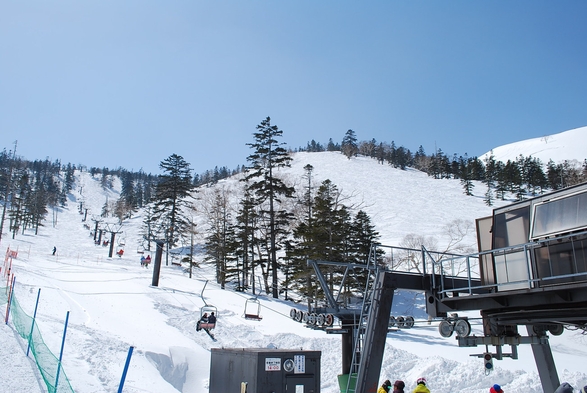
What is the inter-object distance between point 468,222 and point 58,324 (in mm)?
71096

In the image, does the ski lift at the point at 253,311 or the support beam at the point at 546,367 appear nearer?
the support beam at the point at 546,367

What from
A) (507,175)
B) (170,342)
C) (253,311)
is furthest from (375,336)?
(507,175)

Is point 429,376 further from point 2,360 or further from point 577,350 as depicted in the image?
point 577,350

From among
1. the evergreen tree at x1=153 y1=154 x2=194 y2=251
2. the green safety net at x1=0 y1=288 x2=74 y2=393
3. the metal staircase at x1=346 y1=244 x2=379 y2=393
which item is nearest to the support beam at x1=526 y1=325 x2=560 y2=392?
the metal staircase at x1=346 y1=244 x2=379 y2=393

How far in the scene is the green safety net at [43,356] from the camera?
1177 cm

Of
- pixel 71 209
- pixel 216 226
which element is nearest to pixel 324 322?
pixel 216 226

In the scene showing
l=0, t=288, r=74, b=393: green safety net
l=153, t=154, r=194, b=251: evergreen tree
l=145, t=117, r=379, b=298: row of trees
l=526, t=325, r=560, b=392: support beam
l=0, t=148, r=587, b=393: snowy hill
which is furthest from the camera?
l=153, t=154, r=194, b=251: evergreen tree

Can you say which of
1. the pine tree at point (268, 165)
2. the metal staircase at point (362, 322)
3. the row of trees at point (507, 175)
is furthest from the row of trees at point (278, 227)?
the row of trees at point (507, 175)

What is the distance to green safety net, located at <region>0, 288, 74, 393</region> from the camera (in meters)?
11.8

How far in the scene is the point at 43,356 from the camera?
13.3 m

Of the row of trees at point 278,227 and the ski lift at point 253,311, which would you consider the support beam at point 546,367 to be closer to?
the ski lift at point 253,311

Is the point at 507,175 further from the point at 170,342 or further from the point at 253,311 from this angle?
the point at 170,342

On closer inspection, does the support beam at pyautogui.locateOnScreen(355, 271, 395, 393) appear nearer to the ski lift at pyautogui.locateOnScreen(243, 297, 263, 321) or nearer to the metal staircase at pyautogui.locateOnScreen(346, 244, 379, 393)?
the metal staircase at pyautogui.locateOnScreen(346, 244, 379, 393)

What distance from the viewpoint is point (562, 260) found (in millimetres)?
11039
